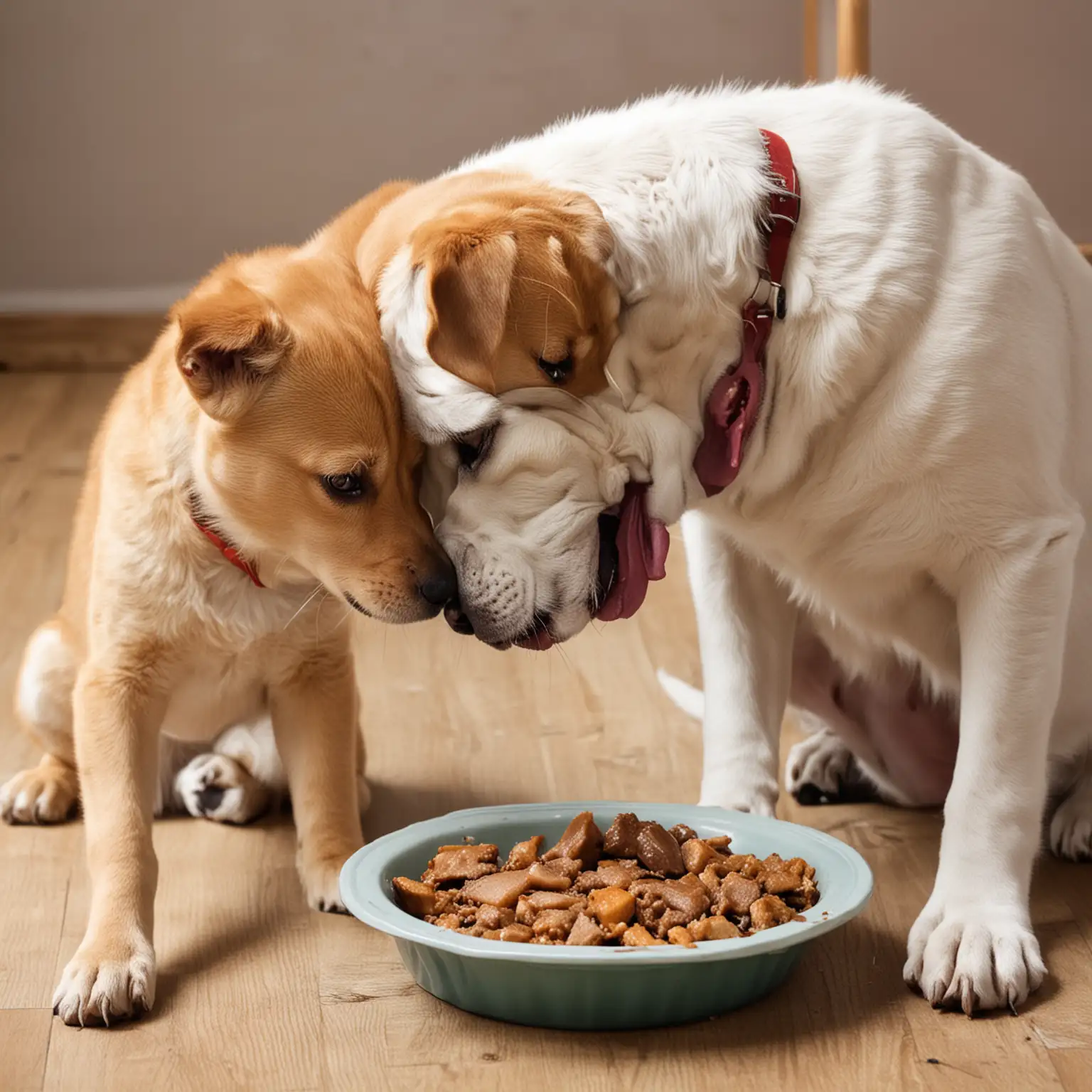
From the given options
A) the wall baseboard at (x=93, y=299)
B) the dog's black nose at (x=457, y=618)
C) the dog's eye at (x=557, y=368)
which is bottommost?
the wall baseboard at (x=93, y=299)

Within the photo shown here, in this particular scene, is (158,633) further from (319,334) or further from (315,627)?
(319,334)

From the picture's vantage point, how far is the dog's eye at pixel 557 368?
1448mm

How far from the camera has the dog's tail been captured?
90.8 inches

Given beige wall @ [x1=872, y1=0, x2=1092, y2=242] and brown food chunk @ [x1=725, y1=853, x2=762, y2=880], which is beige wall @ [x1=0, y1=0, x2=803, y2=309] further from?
brown food chunk @ [x1=725, y1=853, x2=762, y2=880]

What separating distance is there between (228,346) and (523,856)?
61cm

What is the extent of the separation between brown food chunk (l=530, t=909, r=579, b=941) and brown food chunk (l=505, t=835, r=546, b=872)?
12cm

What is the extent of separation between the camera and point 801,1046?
1.48m

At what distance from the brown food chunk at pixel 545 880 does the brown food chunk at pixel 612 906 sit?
0.13 ft

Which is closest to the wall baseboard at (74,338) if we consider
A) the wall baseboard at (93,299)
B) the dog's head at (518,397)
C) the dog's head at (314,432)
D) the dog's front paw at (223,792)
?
the wall baseboard at (93,299)

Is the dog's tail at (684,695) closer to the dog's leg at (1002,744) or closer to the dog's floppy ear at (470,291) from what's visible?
the dog's leg at (1002,744)

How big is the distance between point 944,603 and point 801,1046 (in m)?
0.51

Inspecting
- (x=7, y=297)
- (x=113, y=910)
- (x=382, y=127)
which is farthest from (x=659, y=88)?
(x=113, y=910)

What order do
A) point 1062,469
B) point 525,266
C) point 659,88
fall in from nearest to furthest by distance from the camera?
point 525,266 < point 1062,469 < point 659,88

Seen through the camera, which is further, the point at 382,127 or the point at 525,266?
the point at 382,127
